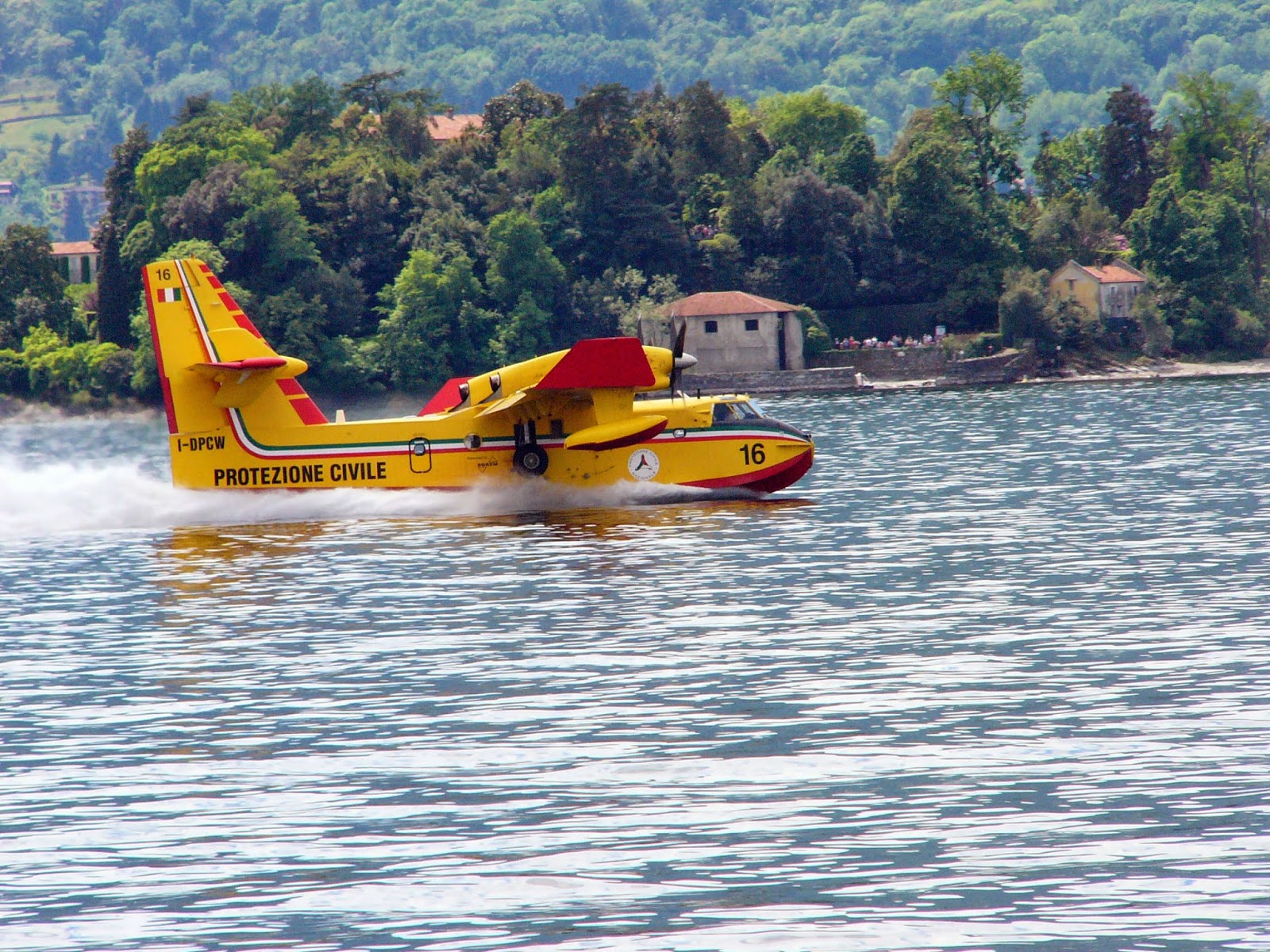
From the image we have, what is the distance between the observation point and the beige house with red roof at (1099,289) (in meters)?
125

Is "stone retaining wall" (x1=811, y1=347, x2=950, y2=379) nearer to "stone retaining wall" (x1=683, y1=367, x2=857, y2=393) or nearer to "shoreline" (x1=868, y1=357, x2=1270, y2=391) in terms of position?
"shoreline" (x1=868, y1=357, x2=1270, y2=391)

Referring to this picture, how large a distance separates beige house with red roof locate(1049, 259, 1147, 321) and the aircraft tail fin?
95.6 meters

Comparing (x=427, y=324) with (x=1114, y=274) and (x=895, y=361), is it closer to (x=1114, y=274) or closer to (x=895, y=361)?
(x=895, y=361)

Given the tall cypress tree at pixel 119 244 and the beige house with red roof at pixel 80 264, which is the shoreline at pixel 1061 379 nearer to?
the tall cypress tree at pixel 119 244

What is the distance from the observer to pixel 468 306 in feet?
404

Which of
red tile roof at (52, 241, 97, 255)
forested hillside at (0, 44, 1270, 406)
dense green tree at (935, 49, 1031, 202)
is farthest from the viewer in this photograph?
red tile roof at (52, 241, 97, 255)

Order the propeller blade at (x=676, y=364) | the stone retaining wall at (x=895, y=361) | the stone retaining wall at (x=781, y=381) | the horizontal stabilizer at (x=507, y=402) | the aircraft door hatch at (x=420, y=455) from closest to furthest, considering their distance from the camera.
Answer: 1. the horizontal stabilizer at (x=507, y=402)
2. the propeller blade at (x=676, y=364)
3. the aircraft door hatch at (x=420, y=455)
4. the stone retaining wall at (x=781, y=381)
5. the stone retaining wall at (x=895, y=361)

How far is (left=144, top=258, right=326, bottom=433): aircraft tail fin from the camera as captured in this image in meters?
35.6

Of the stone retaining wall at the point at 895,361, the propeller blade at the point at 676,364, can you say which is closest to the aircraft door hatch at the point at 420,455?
the propeller blade at the point at 676,364

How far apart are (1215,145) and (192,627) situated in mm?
128874

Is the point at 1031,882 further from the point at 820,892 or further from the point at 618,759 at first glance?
the point at 618,759

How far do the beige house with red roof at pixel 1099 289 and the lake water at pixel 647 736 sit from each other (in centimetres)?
9270

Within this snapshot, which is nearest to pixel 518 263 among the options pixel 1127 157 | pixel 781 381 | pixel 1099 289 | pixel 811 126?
pixel 781 381

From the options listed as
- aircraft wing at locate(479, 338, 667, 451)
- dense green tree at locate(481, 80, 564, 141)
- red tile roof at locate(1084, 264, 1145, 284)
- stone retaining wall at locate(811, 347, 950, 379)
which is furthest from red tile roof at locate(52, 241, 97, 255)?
aircraft wing at locate(479, 338, 667, 451)
